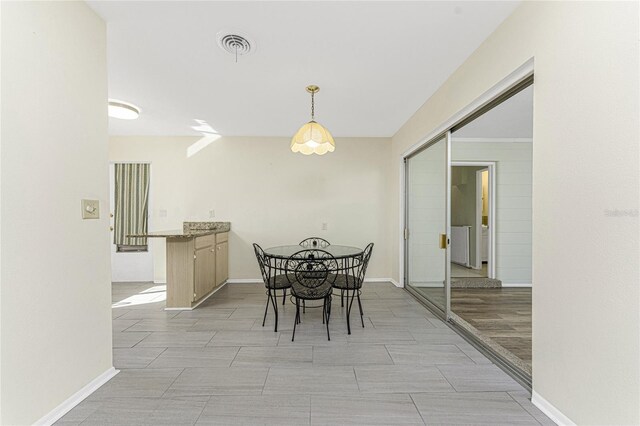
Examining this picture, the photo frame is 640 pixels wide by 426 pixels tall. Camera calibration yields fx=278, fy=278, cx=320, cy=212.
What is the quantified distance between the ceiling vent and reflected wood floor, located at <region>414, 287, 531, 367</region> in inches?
124

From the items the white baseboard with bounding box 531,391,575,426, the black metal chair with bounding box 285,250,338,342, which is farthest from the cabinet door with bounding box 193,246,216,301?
the white baseboard with bounding box 531,391,575,426

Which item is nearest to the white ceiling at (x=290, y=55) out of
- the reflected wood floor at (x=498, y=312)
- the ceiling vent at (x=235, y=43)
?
the ceiling vent at (x=235, y=43)

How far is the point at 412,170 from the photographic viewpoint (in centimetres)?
421

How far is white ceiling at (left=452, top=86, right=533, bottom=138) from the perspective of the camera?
310 cm

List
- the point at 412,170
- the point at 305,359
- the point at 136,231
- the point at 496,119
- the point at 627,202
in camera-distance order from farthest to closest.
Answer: the point at 136,231 → the point at 412,170 → the point at 496,119 → the point at 305,359 → the point at 627,202

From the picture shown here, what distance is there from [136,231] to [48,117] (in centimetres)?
376

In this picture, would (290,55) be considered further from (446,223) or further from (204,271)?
(204,271)

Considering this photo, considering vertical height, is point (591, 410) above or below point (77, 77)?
below

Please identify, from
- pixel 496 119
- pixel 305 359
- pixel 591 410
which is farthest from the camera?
pixel 496 119

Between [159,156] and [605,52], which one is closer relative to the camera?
[605,52]

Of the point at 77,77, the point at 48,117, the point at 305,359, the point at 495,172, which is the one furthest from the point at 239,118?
the point at 495,172

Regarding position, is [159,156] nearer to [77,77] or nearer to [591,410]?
[77,77]

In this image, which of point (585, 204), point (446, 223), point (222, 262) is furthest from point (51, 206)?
point (446, 223)

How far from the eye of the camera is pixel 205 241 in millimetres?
3779
